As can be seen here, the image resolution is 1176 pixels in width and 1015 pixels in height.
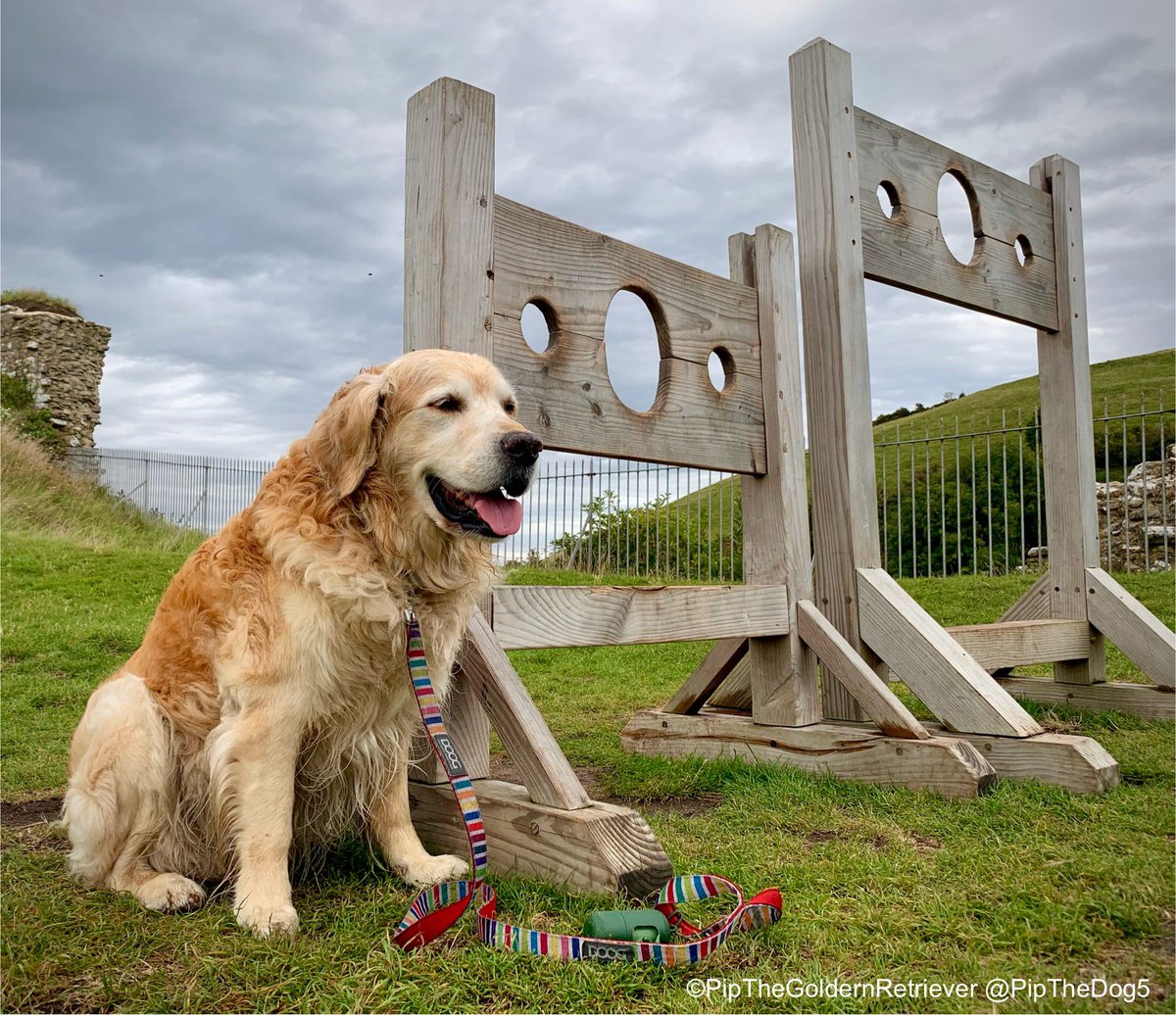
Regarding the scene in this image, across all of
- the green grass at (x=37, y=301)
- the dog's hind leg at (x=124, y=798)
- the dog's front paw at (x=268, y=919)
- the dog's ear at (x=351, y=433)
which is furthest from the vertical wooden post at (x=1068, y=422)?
the green grass at (x=37, y=301)

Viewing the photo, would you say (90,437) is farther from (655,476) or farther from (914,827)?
(914,827)

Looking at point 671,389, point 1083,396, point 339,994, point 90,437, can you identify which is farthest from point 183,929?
point 90,437

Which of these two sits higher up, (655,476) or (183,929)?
(655,476)

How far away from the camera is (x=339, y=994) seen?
1881mm

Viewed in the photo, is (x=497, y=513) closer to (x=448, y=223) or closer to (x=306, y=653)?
(x=306, y=653)

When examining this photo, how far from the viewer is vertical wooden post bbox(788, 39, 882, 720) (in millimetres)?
4121

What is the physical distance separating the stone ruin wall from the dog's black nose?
20565 millimetres

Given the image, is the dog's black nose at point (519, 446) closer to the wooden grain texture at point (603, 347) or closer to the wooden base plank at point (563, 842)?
the wooden grain texture at point (603, 347)

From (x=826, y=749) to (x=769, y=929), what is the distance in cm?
174

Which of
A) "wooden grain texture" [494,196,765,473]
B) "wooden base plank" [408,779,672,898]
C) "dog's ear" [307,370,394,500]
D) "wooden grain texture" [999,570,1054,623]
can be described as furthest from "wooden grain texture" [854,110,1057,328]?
"wooden base plank" [408,779,672,898]

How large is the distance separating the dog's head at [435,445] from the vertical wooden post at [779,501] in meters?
2.02

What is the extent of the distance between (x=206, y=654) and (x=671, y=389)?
7.09 ft

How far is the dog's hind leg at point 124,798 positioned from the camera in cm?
240

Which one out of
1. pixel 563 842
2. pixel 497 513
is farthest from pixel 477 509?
pixel 563 842
